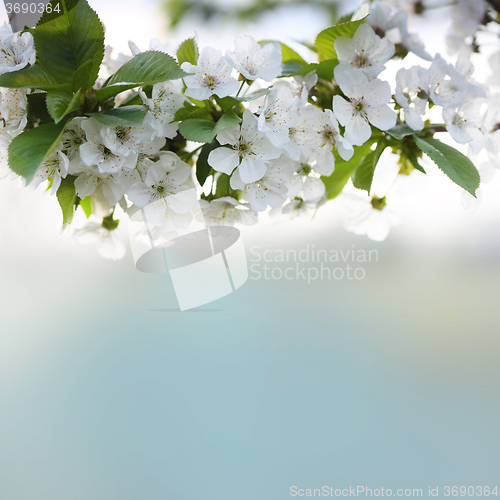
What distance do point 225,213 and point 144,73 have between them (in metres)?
0.17


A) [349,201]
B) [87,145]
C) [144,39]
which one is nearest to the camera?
[87,145]

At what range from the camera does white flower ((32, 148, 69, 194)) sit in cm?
35

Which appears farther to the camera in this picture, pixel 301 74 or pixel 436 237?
pixel 436 237

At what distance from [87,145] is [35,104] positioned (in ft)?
0.24

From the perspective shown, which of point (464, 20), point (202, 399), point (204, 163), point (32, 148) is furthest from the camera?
point (202, 399)

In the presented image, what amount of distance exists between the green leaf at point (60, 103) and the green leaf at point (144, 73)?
3cm

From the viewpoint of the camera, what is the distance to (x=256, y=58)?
0.40 metres

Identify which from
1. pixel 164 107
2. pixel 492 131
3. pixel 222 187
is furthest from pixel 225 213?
pixel 492 131

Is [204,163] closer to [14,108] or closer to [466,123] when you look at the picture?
[14,108]

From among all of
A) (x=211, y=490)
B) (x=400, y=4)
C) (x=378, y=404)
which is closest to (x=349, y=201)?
(x=400, y=4)

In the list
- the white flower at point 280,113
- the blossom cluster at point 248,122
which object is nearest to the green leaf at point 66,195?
the blossom cluster at point 248,122

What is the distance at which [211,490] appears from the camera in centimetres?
73

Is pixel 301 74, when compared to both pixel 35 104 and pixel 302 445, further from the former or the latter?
→ pixel 302 445

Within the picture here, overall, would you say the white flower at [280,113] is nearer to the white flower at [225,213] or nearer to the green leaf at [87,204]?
the white flower at [225,213]
